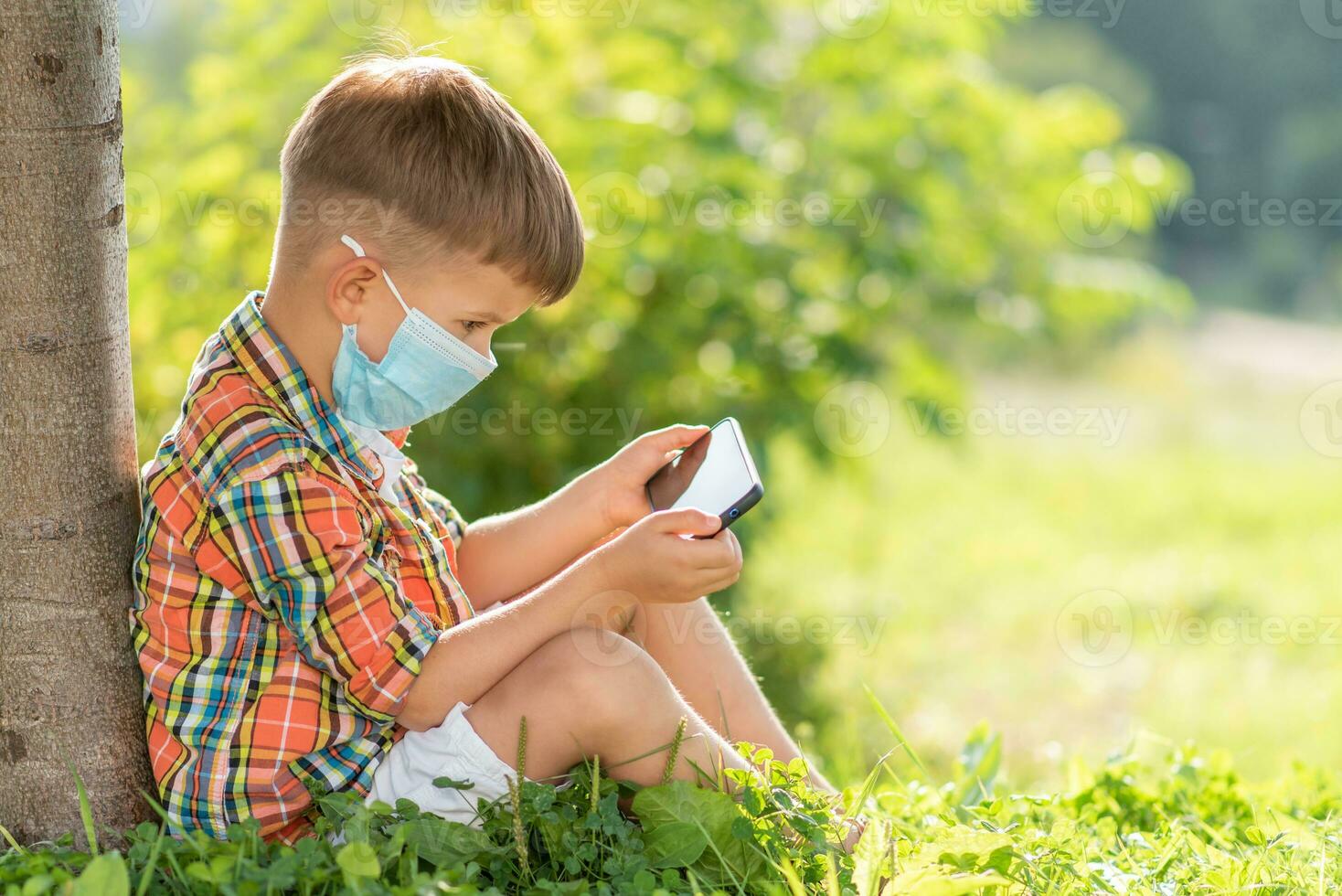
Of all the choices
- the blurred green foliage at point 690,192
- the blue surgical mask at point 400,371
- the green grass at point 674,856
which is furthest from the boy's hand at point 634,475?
the blurred green foliage at point 690,192

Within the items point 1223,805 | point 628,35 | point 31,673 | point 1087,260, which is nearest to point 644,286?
point 628,35

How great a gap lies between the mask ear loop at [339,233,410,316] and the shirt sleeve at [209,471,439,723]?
0.96 feet

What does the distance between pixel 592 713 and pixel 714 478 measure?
0.46m

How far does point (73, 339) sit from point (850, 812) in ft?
4.67

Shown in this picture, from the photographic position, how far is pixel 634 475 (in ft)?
7.27

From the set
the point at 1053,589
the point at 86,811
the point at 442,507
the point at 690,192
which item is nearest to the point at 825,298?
the point at 690,192

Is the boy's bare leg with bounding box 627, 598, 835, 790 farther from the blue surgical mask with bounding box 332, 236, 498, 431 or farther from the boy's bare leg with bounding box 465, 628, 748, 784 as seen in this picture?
the blue surgical mask with bounding box 332, 236, 498, 431

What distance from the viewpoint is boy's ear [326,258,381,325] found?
5.90ft

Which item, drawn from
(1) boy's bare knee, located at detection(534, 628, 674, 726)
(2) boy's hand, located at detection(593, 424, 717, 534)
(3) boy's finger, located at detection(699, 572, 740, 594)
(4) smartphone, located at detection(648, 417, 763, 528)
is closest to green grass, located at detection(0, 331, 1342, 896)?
(1) boy's bare knee, located at detection(534, 628, 674, 726)

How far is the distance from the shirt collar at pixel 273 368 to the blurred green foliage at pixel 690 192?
2238mm

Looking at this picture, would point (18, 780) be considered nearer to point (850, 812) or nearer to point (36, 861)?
point (36, 861)

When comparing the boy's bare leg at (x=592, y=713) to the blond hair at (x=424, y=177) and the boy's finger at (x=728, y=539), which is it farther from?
the blond hair at (x=424, y=177)

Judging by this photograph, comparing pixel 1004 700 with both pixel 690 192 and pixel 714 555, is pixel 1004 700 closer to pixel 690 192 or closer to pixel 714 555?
pixel 690 192

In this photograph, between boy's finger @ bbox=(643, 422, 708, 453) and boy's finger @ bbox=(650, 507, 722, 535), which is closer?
boy's finger @ bbox=(650, 507, 722, 535)
